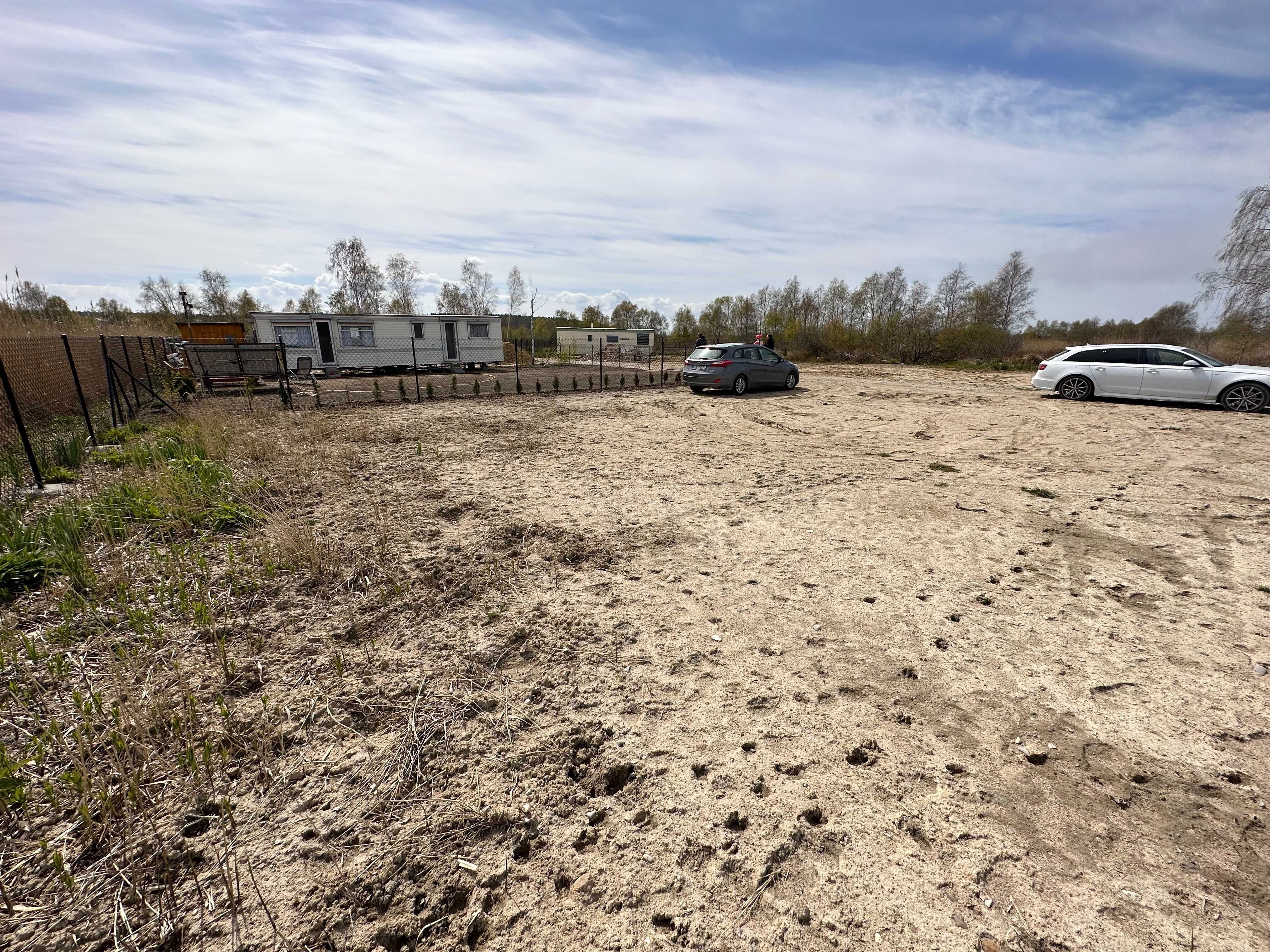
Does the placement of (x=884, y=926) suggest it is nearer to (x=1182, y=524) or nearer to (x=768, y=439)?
(x=1182, y=524)

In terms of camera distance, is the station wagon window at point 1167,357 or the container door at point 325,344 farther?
the container door at point 325,344

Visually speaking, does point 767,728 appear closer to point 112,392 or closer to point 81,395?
point 81,395

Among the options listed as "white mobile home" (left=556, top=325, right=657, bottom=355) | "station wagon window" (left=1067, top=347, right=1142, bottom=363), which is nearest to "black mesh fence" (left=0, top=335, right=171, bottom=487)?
"station wagon window" (left=1067, top=347, right=1142, bottom=363)

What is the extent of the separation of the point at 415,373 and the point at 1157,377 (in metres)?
18.7

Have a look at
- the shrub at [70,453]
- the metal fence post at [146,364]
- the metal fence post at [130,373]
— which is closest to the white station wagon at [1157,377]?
the shrub at [70,453]

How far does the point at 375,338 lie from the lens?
21344mm

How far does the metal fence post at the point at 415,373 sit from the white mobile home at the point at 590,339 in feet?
52.5

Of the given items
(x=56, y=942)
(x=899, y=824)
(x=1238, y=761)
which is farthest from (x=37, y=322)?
(x=1238, y=761)

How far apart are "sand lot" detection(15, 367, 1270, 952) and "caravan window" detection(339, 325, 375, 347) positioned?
18.4 m

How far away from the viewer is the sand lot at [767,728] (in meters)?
1.67

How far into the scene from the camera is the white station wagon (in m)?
11.1

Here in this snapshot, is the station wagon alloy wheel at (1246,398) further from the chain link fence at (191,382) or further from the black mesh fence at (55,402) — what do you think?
the black mesh fence at (55,402)

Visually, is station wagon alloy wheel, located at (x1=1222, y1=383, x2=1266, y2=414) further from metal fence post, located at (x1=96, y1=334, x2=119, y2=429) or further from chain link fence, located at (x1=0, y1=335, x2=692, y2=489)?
metal fence post, located at (x1=96, y1=334, x2=119, y2=429)

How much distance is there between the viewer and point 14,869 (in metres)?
1.75
